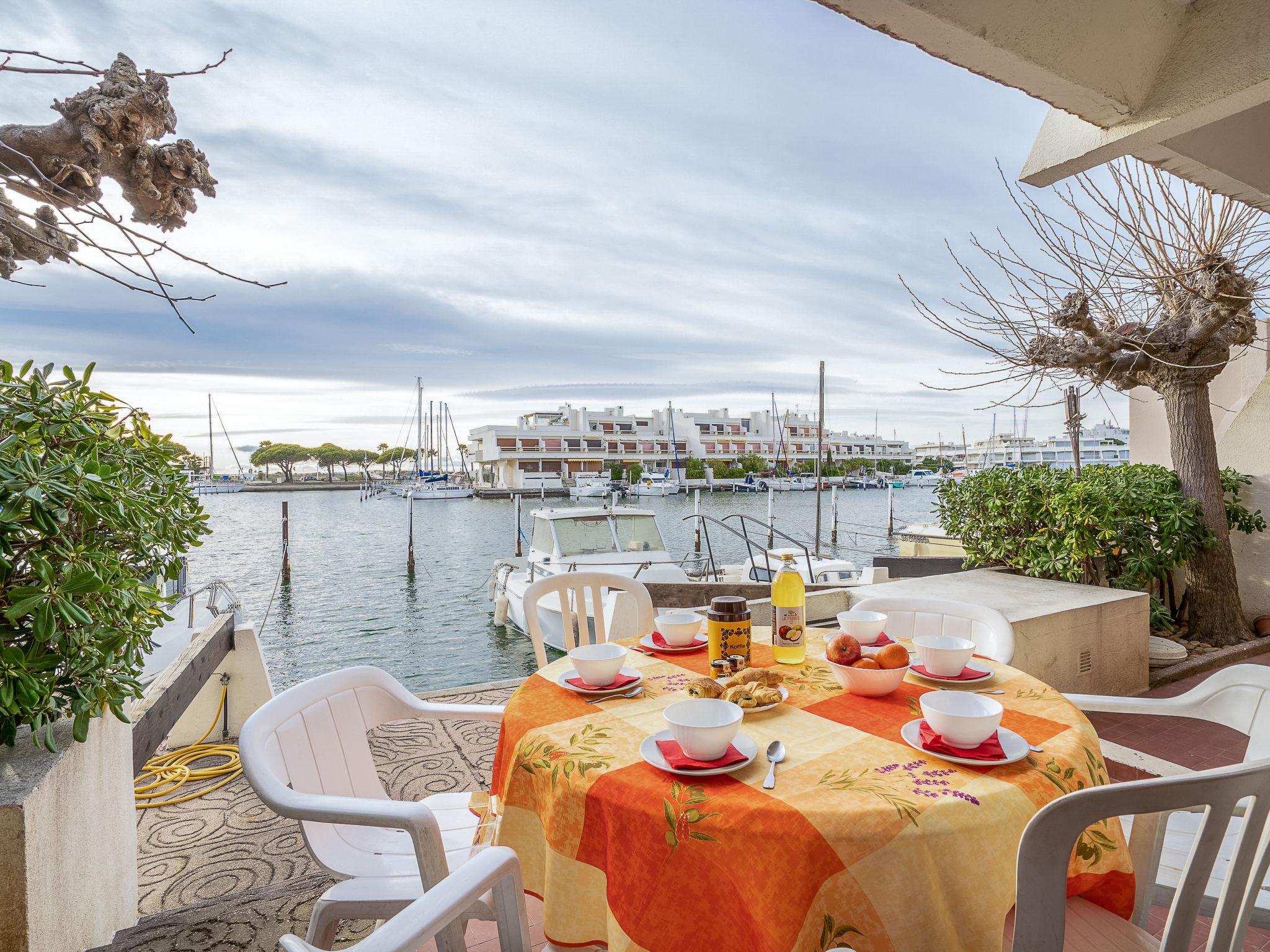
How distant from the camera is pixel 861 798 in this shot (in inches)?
37.9

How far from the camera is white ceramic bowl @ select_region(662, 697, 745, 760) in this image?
3.45ft

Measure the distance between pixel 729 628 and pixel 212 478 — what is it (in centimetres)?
5480

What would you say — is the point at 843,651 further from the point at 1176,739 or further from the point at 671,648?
the point at 1176,739

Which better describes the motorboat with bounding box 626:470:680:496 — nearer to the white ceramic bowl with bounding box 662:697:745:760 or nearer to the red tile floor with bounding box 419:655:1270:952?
the red tile floor with bounding box 419:655:1270:952

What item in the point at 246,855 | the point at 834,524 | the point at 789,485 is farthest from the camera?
the point at 789,485

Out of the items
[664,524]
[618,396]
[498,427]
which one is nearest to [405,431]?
[498,427]

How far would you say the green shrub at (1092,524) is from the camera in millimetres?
4219

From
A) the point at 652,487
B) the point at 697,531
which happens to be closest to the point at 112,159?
the point at 697,531

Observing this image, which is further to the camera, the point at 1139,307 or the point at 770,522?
the point at 770,522

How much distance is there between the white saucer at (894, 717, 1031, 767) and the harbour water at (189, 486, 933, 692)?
222cm

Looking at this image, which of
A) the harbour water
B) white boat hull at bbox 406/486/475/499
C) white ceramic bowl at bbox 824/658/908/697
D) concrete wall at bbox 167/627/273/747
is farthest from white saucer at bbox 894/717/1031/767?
white boat hull at bbox 406/486/475/499

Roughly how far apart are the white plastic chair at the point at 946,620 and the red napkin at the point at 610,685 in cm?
86

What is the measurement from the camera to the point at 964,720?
3.55ft

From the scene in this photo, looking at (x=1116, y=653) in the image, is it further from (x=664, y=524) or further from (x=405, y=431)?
(x=405, y=431)
